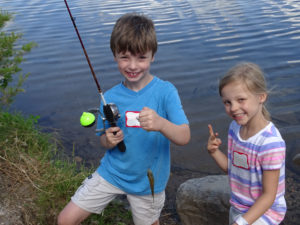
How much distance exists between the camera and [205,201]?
127 inches

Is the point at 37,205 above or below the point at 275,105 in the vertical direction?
above

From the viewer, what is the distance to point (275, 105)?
5.55 m

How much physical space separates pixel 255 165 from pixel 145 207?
3.28ft

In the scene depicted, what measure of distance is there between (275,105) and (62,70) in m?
4.30

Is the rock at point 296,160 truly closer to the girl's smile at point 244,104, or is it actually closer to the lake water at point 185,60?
the lake water at point 185,60

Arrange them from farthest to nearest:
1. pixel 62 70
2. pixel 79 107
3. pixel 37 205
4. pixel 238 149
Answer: pixel 62 70 → pixel 79 107 → pixel 37 205 → pixel 238 149

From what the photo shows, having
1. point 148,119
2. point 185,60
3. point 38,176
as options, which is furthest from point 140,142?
point 185,60

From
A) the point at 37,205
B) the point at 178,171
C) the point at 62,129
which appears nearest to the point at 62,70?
the point at 62,129

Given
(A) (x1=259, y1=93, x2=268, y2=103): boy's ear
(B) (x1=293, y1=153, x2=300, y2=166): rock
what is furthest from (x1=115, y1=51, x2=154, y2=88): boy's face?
(B) (x1=293, y1=153, x2=300, y2=166): rock

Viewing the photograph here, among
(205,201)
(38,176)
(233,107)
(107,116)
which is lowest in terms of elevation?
(205,201)

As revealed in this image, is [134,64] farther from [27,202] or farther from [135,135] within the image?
[27,202]

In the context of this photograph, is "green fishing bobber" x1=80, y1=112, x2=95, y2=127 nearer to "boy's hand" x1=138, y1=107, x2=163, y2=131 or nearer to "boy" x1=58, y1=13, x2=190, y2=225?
"boy" x1=58, y1=13, x2=190, y2=225

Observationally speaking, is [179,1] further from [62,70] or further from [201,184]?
[201,184]

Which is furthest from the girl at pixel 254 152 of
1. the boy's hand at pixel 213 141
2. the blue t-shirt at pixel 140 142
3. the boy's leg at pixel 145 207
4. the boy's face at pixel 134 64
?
the boy's leg at pixel 145 207
